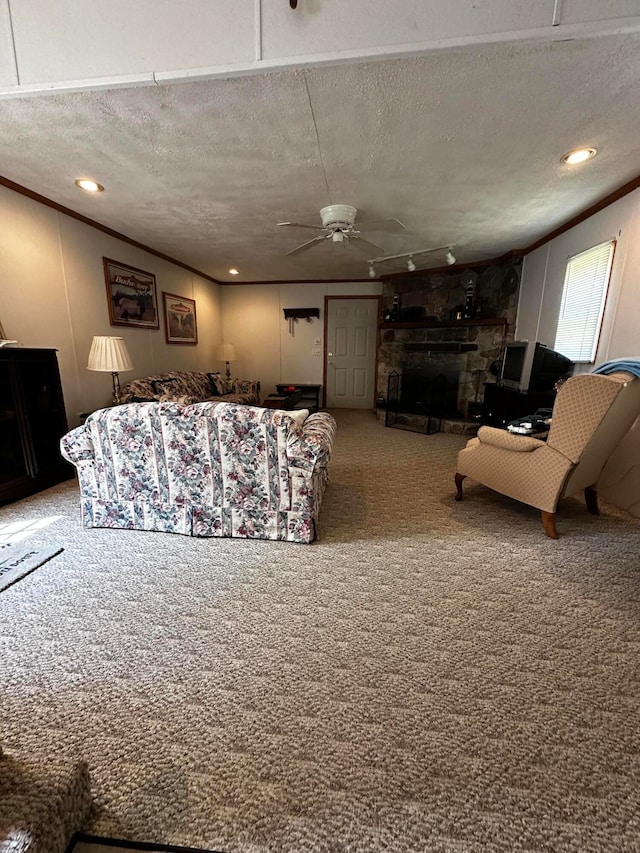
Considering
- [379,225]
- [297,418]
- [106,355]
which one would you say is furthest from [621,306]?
[106,355]

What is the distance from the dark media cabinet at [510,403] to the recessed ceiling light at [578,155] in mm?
1832

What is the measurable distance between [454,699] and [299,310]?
5.98m

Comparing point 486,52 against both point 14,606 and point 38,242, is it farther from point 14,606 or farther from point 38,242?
point 38,242

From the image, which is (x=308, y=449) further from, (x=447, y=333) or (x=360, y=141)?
(x=447, y=333)

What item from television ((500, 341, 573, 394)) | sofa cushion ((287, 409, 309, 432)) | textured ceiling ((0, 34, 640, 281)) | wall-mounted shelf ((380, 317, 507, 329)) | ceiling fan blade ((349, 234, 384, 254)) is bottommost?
sofa cushion ((287, 409, 309, 432))

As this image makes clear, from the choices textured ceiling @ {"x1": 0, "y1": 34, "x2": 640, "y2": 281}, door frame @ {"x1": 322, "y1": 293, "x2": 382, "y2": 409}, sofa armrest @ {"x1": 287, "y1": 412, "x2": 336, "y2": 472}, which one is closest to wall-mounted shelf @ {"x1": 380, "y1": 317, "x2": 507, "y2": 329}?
door frame @ {"x1": 322, "y1": 293, "x2": 382, "y2": 409}

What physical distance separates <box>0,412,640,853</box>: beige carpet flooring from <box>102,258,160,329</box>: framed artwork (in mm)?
2841

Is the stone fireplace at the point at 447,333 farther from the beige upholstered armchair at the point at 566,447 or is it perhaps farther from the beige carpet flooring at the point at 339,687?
the beige carpet flooring at the point at 339,687

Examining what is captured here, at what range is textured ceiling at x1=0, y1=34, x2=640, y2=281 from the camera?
5.11 ft

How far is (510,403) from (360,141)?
2.80m

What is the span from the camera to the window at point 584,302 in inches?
116

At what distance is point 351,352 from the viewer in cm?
629

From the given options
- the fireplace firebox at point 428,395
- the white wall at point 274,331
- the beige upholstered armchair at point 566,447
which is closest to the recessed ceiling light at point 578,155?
the beige upholstered armchair at point 566,447

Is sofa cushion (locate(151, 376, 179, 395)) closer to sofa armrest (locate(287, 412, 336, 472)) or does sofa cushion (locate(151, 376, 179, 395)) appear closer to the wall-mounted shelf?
sofa armrest (locate(287, 412, 336, 472))
